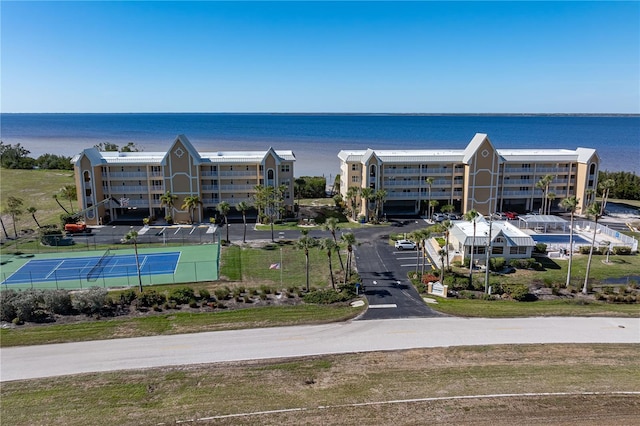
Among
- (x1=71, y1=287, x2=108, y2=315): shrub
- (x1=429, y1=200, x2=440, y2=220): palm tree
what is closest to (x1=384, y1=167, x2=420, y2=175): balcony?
(x1=429, y1=200, x2=440, y2=220): palm tree

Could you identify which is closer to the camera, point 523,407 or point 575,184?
point 523,407

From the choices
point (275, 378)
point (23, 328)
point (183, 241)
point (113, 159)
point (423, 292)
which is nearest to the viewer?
point (275, 378)

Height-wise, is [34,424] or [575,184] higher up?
[575,184]

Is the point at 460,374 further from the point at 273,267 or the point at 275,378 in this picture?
the point at 273,267

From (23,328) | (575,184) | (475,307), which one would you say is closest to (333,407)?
(475,307)

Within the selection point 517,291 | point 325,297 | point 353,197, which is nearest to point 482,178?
point 353,197

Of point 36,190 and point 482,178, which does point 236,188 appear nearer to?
point 482,178

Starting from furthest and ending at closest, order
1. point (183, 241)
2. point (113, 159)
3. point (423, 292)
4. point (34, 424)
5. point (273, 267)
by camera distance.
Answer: point (113, 159), point (183, 241), point (273, 267), point (423, 292), point (34, 424)
